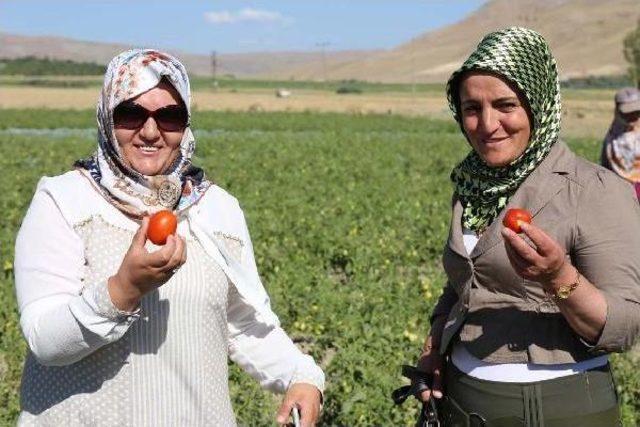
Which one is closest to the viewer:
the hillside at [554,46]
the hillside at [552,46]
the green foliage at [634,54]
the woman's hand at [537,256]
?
the woman's hand at [537,256]

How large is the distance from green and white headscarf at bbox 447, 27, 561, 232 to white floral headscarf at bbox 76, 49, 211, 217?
743mm

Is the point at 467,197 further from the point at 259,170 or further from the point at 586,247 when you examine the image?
the point at 259,170

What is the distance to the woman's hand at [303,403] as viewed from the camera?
223cm

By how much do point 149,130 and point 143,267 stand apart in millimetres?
449

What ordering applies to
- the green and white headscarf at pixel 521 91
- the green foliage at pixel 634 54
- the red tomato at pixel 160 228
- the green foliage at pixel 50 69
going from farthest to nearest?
the green foliage at pixel 50 69
the green foliage at pixel 634 54
the green and white headscarf at pixel 521 91
the red tomato at pixel 160 228

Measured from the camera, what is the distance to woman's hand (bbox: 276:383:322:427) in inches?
87.7

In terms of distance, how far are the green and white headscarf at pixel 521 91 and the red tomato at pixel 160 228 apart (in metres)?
0.91

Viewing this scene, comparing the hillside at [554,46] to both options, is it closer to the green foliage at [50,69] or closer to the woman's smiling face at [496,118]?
the green foliage at [50,69]

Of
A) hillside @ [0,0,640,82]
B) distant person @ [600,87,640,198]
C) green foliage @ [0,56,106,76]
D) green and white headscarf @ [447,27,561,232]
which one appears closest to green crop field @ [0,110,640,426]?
distant person @ [600,87,640,198]

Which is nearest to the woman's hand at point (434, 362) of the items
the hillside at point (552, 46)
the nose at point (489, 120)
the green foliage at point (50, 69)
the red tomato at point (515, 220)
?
the nose at point (489, 120)

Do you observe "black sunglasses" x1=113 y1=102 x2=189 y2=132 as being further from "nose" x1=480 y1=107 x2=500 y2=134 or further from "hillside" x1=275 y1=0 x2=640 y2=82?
"hillside" x1=275 y1=0 x2=640 y2=82

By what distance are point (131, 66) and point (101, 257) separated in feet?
1.47

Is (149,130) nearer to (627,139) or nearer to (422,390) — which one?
(422,390)

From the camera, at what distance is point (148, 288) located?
1872mm
